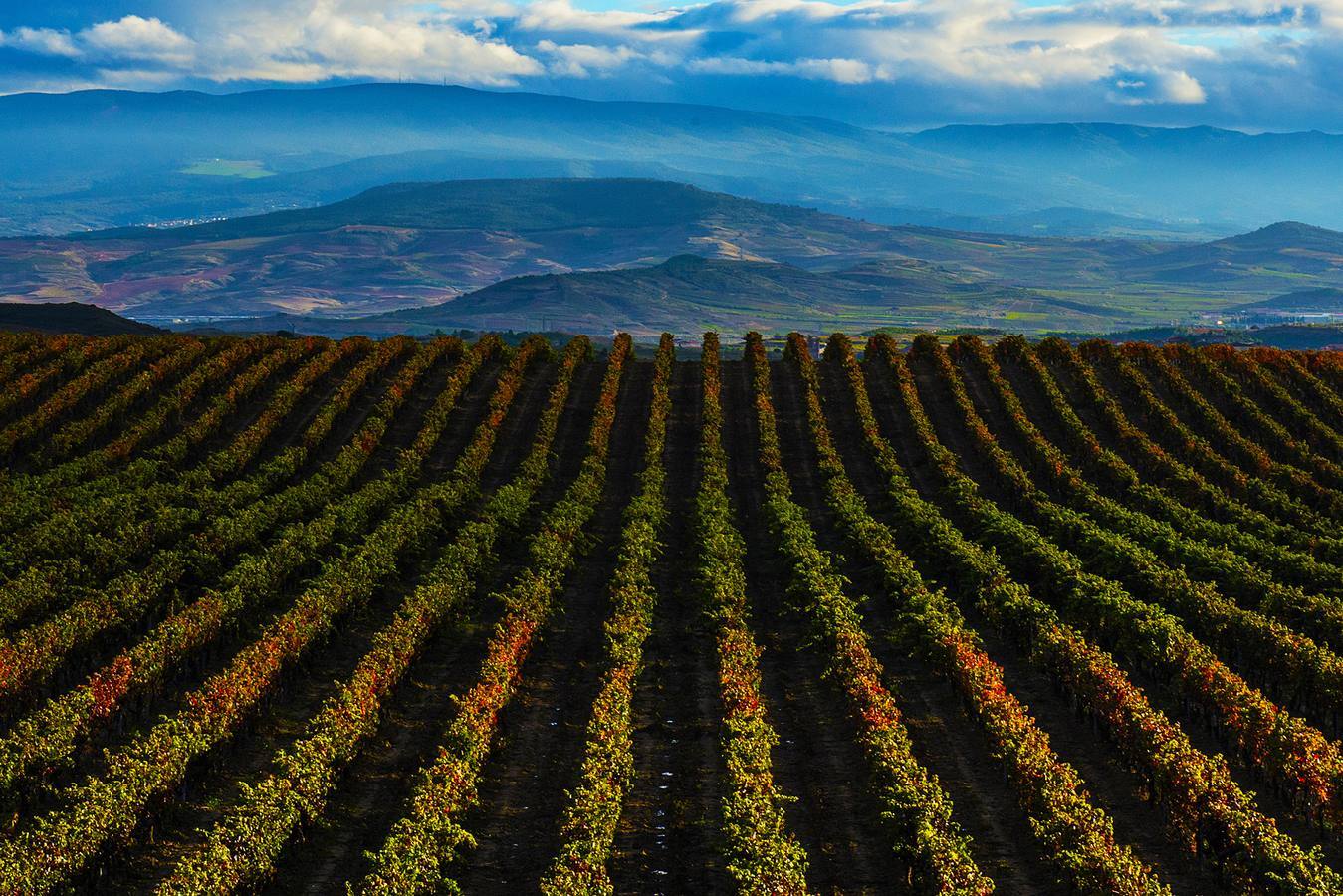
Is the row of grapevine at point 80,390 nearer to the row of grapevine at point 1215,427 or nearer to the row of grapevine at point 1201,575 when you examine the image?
the row of grapevine at point 1201,575

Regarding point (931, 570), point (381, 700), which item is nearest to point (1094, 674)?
point (931, 570)

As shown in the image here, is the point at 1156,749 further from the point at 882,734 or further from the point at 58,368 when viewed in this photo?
the point at 58,368

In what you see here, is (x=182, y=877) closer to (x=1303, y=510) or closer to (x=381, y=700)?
(x=381, y=700)

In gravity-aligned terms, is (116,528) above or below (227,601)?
below

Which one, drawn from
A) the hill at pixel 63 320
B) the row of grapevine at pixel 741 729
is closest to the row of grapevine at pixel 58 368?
the row of grapevine at pixel 741 729

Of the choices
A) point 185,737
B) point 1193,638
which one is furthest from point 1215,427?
point 185,737
